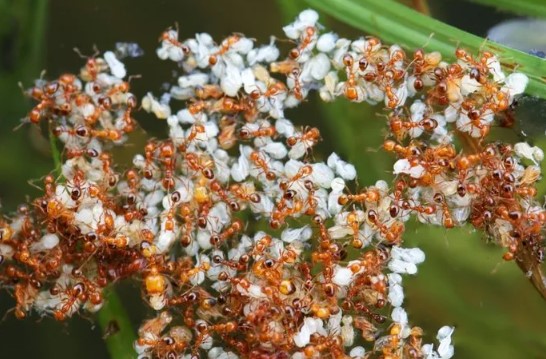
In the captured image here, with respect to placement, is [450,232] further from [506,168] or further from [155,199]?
[155,199]

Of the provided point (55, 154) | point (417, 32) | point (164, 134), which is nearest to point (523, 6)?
point (417, 32)

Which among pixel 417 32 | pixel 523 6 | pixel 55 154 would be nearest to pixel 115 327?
pixel 55 154

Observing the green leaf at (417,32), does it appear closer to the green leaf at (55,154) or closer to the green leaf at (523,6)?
the green leaf at (523,6)

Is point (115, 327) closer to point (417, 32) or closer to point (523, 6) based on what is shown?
point (417, 32)

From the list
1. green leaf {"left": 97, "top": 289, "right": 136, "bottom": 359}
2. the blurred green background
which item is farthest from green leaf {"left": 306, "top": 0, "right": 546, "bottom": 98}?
green leaf {"left": 97, "top": 289, "right": 136, "bottom": 359}

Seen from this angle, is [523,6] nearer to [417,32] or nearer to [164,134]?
[417,32]

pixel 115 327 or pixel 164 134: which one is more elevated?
pixel 164 134

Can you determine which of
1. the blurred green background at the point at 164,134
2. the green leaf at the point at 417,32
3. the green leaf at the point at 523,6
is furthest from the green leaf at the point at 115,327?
the green leaf at the point at 523,6
